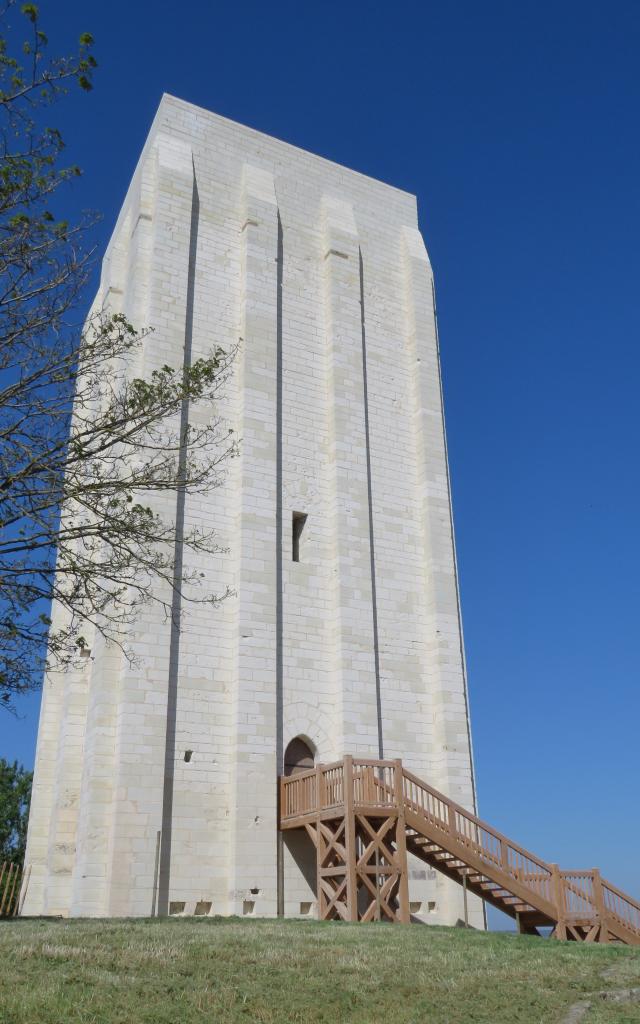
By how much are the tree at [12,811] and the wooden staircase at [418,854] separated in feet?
82.2

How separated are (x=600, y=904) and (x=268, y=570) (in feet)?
30.6

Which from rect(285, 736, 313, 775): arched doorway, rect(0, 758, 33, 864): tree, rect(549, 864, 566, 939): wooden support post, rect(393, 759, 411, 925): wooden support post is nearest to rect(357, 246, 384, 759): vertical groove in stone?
rect(285, 736, 313, 775): arched doorway

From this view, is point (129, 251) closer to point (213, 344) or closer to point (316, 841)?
point (213, 344)

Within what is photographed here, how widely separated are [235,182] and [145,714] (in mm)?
14604

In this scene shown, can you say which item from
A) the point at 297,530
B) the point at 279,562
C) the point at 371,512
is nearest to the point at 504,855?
the point at 279,562

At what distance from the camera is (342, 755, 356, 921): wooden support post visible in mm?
16172

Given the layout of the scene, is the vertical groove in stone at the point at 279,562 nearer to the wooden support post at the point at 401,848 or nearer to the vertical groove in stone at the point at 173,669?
the vertical groove in stone at the point at 173,669

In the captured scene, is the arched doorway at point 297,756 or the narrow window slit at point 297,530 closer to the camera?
the arched doorway at point 297,756

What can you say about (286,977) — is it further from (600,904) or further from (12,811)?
(12,811)

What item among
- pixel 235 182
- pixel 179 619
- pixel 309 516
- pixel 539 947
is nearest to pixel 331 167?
pixel 235 182

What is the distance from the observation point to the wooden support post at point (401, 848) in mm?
16234

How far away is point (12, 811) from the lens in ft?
130

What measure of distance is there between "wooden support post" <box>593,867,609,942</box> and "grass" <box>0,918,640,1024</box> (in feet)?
15.3

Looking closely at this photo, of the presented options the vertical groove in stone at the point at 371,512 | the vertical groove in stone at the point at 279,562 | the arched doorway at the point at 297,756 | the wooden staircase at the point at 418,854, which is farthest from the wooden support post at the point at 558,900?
the arched doorway at the point at 297,756
